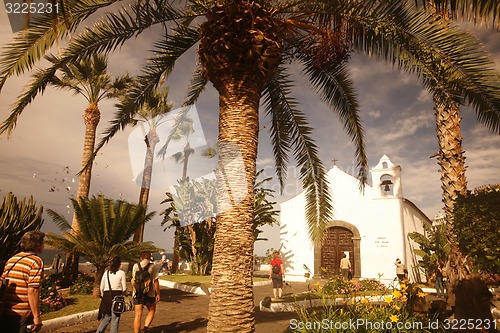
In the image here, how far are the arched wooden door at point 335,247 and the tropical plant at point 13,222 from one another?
1566 centimetres

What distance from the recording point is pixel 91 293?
11.2m

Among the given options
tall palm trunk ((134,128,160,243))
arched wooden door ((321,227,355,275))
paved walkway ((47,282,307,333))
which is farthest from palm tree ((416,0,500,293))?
tall palm trunk ((134,128,160,243))

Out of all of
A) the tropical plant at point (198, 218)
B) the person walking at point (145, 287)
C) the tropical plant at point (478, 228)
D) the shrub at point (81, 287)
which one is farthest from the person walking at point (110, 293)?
the tropical plant at point (198, 218)

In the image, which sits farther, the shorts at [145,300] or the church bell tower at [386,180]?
the church bell tower at [386,180]

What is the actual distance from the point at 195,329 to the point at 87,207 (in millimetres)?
6555

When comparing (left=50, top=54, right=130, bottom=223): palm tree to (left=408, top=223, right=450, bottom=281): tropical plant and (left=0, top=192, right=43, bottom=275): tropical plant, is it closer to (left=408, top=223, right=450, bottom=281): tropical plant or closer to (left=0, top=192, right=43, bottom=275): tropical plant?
(left=0, top=192, right=43, bottom=275): tropical plant

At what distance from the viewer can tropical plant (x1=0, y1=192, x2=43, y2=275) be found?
751cm

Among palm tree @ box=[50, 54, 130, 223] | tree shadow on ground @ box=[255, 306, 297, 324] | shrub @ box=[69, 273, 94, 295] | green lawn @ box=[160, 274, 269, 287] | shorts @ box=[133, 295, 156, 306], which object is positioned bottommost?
green lawn @ box=[160, 274, 269, 287]

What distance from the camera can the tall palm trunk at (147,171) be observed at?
20.0 m

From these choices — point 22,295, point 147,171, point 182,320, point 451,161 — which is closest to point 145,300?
point 182,320

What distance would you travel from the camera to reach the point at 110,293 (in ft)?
18.7

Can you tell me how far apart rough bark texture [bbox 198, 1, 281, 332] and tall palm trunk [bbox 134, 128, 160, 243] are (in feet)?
50.2

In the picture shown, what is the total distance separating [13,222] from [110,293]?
4051mm

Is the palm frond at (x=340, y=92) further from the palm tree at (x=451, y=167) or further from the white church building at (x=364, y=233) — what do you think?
the white church building at (x=364, y=233)
